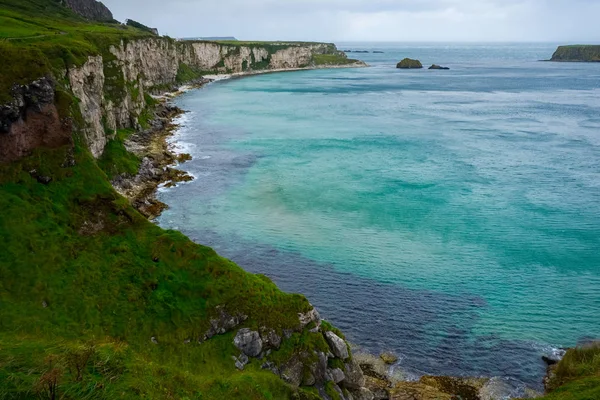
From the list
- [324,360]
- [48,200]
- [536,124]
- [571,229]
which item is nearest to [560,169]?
[571,229]

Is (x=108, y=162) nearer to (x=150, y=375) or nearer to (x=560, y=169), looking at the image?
(x=150, y=375)

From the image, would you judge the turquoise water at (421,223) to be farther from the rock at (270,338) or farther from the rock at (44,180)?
the rock at (44,180)

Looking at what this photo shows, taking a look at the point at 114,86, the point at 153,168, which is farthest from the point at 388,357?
the point at 114,86

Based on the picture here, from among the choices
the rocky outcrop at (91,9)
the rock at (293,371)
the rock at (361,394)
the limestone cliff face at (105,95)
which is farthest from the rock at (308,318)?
the rocky outcrop at (91,9)

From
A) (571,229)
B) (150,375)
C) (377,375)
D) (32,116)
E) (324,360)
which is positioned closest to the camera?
(150,375)

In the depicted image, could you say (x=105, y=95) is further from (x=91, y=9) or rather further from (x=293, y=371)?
(x=91, y=9)

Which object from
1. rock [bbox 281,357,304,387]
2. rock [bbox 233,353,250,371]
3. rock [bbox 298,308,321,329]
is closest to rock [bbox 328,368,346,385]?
rock [bbox 281,357,304,387]
